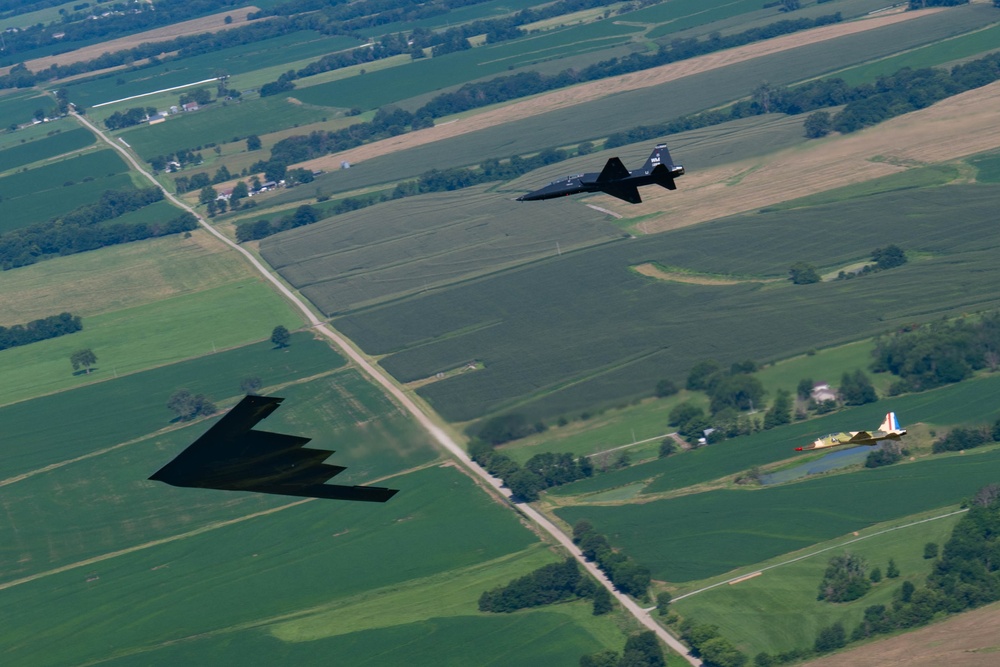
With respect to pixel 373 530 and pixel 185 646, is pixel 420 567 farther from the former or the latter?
pixel 185 646

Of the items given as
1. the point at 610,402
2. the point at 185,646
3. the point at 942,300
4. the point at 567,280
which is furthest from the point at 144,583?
the point at 942,300

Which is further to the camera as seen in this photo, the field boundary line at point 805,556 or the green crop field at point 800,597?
the field boundary line at point 805,556

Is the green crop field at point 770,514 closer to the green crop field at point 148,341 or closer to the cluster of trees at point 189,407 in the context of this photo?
the cluster of trees at point 189,407

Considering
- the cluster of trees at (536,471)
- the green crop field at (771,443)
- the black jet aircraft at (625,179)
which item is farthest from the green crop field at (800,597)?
the black jet aircraft at (625,179)

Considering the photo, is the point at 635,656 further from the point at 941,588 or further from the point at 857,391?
the point at 857,391

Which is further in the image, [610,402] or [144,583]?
[610,402]

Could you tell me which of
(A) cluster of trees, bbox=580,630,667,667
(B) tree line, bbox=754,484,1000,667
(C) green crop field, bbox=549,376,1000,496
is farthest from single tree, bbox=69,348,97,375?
(B) tree line, bbox=754,484,1000,667
